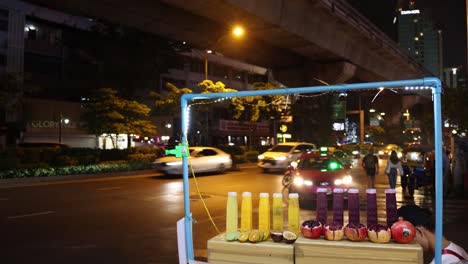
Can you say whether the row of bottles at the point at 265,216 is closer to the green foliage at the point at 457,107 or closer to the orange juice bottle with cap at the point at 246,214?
the orange juice bottle with cap at the point at 246,214

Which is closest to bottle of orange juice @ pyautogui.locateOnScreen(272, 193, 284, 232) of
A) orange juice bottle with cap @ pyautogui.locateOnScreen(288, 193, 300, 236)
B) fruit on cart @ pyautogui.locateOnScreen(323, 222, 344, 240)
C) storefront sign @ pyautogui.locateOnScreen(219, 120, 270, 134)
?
orange juice bottle with cap @ pyautogui.locateOnScreen(288, 193, 300, 236)

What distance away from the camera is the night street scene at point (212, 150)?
4.36 meters

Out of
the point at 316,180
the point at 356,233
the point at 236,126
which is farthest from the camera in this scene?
the point at 236,126

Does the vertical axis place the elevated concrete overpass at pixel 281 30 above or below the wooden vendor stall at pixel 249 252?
above

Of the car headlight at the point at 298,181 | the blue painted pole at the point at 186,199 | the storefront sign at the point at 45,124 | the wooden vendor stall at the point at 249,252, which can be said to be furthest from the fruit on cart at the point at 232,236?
the storefront sign at the point at 45,124

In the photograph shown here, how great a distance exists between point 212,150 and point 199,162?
164 centimetres

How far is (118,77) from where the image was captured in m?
42.3

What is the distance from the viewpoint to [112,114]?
93.0 feet

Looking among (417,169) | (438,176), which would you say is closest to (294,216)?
(438,176)

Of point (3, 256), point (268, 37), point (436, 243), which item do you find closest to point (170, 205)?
point (3, 256)

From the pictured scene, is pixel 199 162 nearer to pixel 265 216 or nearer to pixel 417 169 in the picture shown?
pixel 417 169

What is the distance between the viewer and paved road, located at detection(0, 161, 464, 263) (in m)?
7.49

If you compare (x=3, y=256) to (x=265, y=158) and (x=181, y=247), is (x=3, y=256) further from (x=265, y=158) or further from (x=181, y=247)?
(x=265, y=158)

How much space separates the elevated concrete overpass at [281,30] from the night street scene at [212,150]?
0.11 meters
